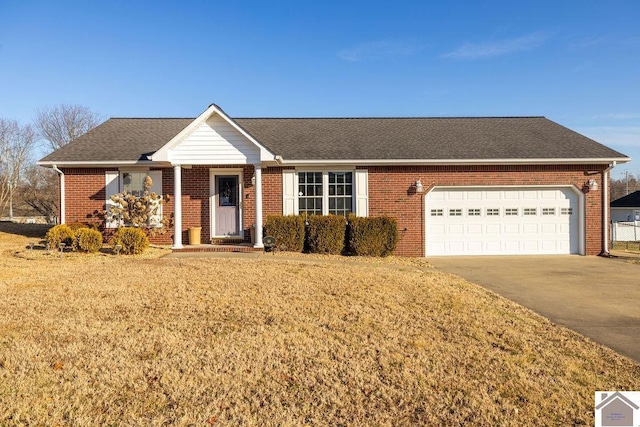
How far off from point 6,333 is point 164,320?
1.82 m

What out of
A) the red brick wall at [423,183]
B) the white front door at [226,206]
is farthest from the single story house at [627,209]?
the white front door at [226,206]

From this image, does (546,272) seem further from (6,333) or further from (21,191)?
(21,191)

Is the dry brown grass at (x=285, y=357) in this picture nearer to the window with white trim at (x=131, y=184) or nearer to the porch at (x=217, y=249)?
the porch at (x=217, y=249)

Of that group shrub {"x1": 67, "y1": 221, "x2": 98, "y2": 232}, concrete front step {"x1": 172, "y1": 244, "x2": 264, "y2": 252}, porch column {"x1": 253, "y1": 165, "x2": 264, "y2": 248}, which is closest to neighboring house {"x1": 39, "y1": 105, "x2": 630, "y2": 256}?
shrub {"x1": 67, "y1": 221, "x2": 98, "y2": 232}

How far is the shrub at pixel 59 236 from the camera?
12.2 metres

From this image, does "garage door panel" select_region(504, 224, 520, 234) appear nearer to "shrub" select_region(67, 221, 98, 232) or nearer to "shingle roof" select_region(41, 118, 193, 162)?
"shingle roof" select_region(41, 118, 193, 162)

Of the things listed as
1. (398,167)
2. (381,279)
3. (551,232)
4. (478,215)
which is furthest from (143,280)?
(551,232)

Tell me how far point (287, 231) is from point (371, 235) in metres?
2.67

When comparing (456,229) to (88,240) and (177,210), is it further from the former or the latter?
(88,240)

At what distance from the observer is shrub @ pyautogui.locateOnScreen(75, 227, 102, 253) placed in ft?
38.9

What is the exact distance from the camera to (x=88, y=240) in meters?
11.9

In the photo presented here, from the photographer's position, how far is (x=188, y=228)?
1412 centimetres

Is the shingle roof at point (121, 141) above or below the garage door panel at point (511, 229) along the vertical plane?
above

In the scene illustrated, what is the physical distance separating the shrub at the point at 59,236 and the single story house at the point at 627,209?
147 ft
